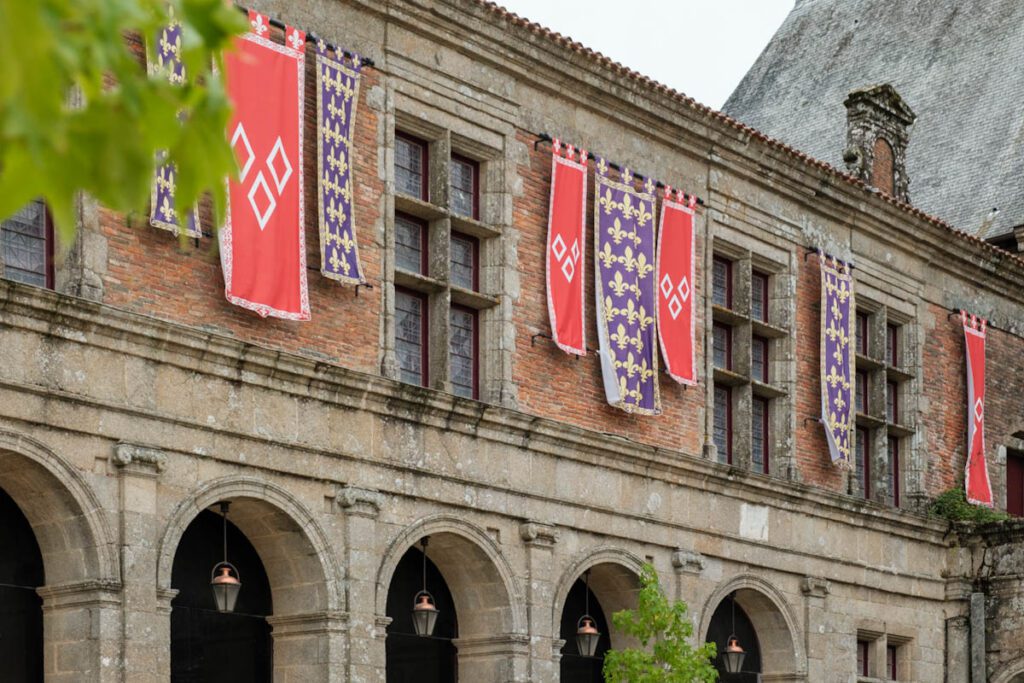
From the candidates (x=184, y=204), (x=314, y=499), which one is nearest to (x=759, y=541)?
(x=314, y=499)

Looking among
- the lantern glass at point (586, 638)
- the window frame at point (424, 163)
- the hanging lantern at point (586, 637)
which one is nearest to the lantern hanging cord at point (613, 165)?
the window frame at point (424, 163)

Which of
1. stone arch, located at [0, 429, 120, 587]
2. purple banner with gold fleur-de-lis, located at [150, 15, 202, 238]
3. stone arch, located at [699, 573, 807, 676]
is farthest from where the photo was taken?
stone arch, located at [699, 573, 807, 676]

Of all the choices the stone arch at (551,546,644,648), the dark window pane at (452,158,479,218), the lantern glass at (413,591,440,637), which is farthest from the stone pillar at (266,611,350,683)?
the dark window pane at (452,158,479,218)

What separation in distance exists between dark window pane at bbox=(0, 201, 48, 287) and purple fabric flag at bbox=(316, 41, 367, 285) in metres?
2.94

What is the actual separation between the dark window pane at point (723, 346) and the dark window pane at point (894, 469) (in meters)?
4.11

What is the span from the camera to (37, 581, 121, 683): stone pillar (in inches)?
617

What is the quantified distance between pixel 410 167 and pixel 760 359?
716cm

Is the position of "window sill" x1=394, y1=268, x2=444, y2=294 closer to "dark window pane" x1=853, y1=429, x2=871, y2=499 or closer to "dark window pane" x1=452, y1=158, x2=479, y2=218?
"dark window pane" x1=452, y1=158, x2=479, y2=218

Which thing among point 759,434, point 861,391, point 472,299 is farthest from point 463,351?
point 861,391

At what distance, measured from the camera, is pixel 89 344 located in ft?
52.2

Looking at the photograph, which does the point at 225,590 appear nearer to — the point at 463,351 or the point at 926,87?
the point at 463,351

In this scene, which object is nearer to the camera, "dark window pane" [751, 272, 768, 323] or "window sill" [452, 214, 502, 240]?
"window sill" [452, 214, 502, 240]

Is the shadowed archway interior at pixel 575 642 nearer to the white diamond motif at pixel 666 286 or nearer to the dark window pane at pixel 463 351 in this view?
the dark window pane at pixel 463 351

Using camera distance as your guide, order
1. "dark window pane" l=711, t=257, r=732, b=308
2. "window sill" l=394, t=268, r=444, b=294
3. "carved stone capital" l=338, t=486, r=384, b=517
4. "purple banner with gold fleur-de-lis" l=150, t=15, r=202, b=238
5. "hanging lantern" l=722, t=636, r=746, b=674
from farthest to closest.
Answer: "dark window pane" l=711, t=257, r=732, b=308 → "hanging lantern" l=722, t=636, r=746, b=674 → "window sill" l=394, t=268, r=444, b=294 → "carved stone capital" l=338, t=486, r=384, b=517 → "purple banner with gold fleur-de-lis" l=150, t=15, r=202, b=238
